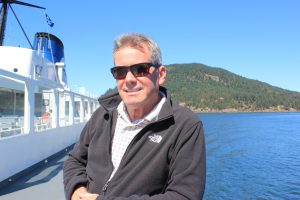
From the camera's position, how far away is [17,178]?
7.27m

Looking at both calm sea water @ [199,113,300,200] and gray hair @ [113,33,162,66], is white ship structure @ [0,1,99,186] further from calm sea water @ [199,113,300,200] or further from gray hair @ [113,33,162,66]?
calm sea water @ [199,113,300,200]

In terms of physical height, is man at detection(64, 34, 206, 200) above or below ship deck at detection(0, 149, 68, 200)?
above

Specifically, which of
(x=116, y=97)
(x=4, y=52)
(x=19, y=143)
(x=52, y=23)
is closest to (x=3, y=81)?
(x=4, y=52)

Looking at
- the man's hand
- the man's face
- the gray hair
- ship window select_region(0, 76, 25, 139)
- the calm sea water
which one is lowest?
the calm sea water

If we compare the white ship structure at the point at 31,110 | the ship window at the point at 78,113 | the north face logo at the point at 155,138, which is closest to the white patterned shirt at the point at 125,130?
the north face logo at the point at 155,138

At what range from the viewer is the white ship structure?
7.31 m

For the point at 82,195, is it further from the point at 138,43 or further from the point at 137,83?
the point at 138,43

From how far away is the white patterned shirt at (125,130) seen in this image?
6.58 ft

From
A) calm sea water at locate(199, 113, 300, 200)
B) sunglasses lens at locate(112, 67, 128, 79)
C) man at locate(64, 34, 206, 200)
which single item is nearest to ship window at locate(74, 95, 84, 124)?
calm sea water at locate(199, 113, 300, 200)

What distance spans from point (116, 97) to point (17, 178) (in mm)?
5848

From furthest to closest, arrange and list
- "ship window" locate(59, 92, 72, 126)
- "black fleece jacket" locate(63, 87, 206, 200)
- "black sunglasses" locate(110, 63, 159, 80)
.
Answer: "ship window" locate(59, 92, 72, 126) → "black sunglasses" locate(110, 63, 159, 80) → "black fleece jacket" locate(63, 87, 206, 200)

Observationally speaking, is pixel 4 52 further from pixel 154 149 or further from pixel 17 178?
pixel 154 149

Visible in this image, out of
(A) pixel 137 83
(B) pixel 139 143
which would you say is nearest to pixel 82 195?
(B) pixel 139 143

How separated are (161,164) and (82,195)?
0.51m
